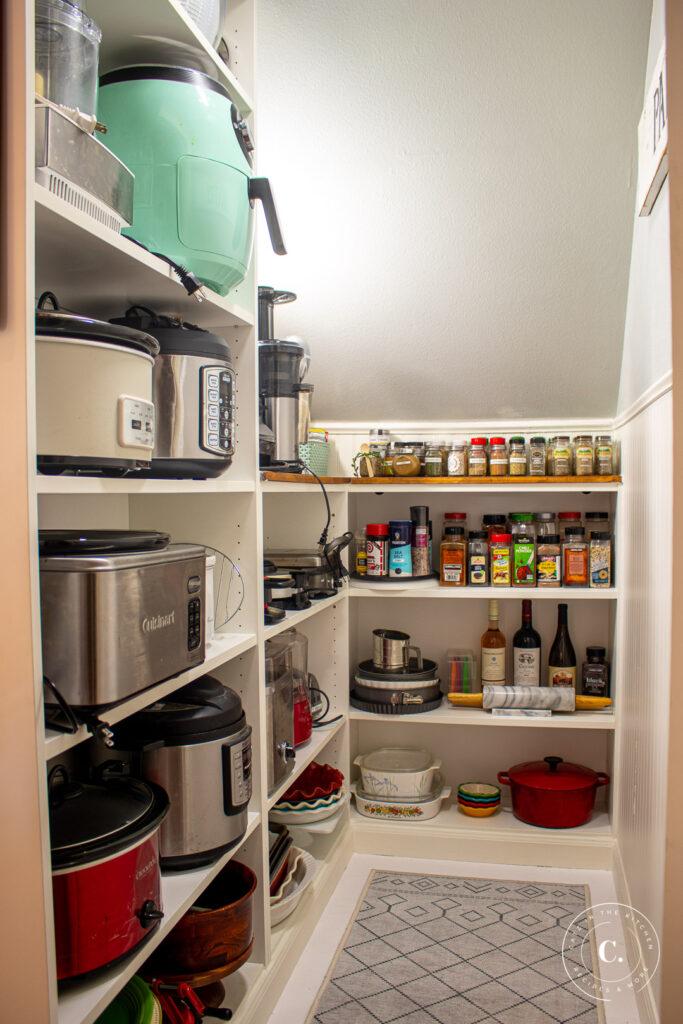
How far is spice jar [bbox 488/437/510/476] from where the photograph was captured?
108 inches

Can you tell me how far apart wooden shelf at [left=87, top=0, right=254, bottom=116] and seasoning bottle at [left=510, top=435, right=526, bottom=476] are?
152 centimetres

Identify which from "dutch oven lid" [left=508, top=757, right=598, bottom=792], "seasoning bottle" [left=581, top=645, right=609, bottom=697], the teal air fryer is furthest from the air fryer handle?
"dutch oven lid" [left=508, top=757, right=598, bottom=792]

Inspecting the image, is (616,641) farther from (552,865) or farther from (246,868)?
(246,868)

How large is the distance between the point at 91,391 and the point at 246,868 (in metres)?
1.16

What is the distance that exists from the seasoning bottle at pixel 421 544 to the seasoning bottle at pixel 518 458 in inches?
13.1

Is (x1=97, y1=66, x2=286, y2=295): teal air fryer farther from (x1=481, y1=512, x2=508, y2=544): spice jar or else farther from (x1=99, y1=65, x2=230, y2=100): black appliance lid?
(x1=481, y1=512, x2=508, y2=544): spice jar

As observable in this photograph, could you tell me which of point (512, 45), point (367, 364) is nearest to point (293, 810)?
point (367, 364)

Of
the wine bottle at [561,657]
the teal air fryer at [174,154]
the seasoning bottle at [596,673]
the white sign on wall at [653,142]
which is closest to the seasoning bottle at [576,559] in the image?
the wine bottle at [561,657]

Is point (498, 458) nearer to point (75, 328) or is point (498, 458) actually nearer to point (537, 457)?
point (537, 457)

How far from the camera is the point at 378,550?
9.23 ft

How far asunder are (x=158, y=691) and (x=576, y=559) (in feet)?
5.95

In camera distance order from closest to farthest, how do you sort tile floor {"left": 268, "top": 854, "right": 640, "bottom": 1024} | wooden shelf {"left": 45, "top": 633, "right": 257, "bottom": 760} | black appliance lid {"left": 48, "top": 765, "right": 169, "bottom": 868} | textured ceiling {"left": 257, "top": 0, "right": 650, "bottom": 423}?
1. wooden shelf {"left": 45, "top": 633, "right": 257, "bottom": 760}
2. black appliance lid {"left": 48, "top": 765, "right": 169, "bottom": 868}
3. tile floor {"left": 268, "top": 854, "right": 640, "bottom": 1024}
4. textured ceiling {"left": 257, "top": 0, "right": 650, "bottom": 423}

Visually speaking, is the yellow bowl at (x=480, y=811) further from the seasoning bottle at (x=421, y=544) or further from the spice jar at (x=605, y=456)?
the spice jar at (x=605, y=456)

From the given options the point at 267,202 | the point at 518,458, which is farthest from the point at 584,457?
the point at 267,202
